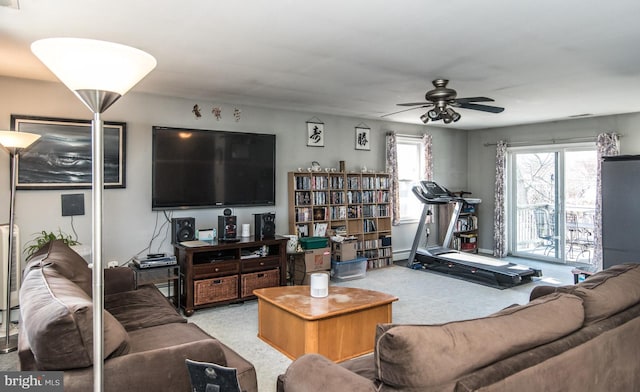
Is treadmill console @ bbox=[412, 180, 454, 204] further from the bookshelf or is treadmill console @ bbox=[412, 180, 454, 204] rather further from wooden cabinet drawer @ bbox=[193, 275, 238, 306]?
wooden cabinet drawer @ bbox=[193, 275, 238, 306]

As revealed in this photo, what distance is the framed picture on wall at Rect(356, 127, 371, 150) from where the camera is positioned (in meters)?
6.56

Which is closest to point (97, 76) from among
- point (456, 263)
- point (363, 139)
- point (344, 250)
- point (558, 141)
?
point (344, 250)

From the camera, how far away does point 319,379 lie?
63.5 inches

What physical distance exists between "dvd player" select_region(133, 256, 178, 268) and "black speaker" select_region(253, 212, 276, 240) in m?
1.05

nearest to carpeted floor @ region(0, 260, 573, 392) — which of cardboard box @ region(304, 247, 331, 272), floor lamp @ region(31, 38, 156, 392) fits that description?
cardboard box @ region(304, 247, 331, 272)

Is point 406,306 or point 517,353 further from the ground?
point 517,353

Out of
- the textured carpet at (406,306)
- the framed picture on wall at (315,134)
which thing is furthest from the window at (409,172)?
the framed picture on wall at (315,134)

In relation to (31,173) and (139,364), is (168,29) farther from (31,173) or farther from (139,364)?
(31,173)

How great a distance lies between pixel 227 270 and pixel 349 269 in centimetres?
197

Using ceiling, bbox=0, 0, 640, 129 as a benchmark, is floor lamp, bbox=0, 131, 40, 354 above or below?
below

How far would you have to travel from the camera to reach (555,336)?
1.64 meters

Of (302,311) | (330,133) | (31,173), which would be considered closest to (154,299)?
(302,311)

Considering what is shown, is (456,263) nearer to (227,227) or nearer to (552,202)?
(552,202)

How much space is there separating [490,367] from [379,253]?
5.21 meters
